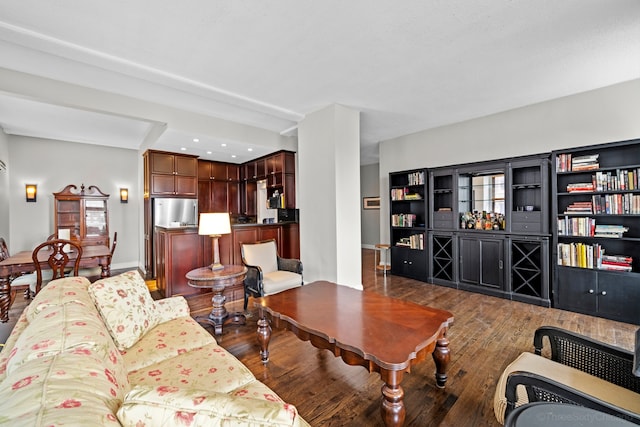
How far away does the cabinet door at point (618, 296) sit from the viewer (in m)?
3.09

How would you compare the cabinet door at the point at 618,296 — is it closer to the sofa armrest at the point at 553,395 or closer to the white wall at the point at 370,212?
the sofa armrest at the point at 553,395

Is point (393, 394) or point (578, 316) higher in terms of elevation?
point (393, 394)

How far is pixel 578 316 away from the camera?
3346 millimetres

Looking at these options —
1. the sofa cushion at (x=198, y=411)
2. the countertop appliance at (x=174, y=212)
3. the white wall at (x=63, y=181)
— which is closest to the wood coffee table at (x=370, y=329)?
the sofa cushion at (x=198, y=411)

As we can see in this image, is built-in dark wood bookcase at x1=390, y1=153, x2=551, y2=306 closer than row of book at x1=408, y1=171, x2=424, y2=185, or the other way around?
built-in dark wood bookcase at x1=390, y1=153, x2=551, y2=306

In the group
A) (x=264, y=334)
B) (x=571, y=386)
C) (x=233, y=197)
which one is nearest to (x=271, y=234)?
(x=233, y=197)

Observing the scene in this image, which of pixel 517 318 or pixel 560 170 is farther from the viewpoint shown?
pixel 560 170

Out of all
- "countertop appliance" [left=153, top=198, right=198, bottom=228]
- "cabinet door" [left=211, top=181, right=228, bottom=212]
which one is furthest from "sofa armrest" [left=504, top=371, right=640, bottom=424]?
"cabinet door" [left=211, top=181, right=228, bottom=212]

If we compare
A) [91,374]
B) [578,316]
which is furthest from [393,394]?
[578,316]

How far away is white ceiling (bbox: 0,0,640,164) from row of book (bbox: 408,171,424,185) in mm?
1137

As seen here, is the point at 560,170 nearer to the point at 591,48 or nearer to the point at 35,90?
the point at 591,48

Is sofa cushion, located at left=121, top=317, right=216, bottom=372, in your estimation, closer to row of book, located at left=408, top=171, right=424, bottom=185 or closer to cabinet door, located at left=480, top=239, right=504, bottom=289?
cabinet door, located at left=480, top=239, right=504, bottom=289

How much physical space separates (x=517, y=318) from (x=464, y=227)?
5.32ft

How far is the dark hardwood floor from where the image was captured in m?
1.78
